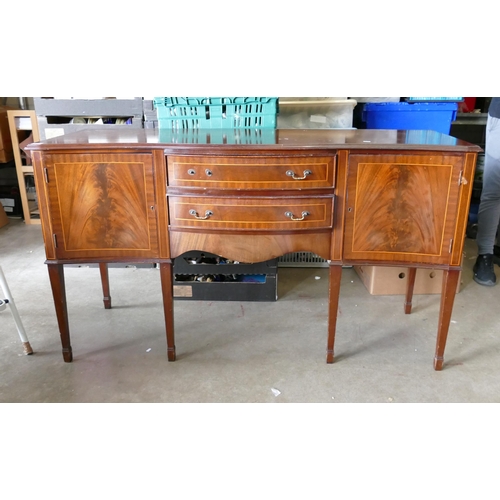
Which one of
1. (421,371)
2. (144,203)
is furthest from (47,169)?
(421,371)

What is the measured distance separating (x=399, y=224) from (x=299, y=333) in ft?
2.52

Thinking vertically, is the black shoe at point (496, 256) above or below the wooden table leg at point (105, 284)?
below

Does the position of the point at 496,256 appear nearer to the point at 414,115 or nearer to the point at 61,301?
the point at 414,115

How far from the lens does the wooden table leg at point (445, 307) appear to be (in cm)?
181

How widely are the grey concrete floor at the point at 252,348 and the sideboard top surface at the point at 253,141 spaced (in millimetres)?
910

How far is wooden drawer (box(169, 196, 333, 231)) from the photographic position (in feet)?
5.65

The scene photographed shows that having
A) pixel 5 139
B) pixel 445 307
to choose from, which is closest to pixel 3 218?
pixel 5 139

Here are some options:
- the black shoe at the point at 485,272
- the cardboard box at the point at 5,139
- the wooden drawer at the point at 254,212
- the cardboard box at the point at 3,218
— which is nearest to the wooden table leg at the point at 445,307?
the wooden drawer at the point at 254,212

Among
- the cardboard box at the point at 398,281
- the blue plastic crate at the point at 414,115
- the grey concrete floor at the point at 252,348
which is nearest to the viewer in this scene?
the grey concrete floor at the point at 252,348

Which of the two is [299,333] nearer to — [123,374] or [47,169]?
[123,374]

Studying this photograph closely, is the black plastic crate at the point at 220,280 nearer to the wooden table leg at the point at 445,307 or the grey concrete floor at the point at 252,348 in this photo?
the grey concrete floor at the point at 252,348

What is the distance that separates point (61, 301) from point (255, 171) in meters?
0.96

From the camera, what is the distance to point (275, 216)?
174 cm

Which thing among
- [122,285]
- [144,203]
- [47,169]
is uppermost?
[47,169]
